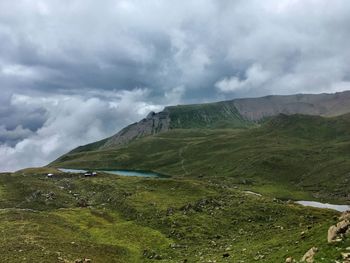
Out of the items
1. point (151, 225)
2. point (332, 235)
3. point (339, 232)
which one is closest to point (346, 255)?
point (339, 232)

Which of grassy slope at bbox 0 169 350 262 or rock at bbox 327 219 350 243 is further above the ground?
rock at bbox 327 219 350 243

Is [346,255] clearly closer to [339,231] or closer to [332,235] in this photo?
[339,231]

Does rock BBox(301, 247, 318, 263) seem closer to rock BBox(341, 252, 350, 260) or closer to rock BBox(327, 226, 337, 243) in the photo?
rock BBox(327, 226, 337, 243)

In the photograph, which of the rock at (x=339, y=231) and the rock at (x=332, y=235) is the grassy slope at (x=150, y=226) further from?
the rock at (x=339, y=231)

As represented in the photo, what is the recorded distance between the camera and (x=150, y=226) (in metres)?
78.0

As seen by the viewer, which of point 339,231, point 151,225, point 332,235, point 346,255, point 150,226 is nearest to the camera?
point 346,255

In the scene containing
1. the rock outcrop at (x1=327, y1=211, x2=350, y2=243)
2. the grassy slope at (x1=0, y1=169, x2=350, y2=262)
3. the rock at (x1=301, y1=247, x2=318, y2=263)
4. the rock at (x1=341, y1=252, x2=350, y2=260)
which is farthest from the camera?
the grassy slope at (x1=0, y1=169, x2=350, y2=262)

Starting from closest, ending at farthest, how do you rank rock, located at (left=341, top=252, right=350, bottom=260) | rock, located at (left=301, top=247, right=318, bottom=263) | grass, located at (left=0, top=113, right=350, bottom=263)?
rock, located at (left=341, top=252, right=350, bottom=260) < rock, located at (left=301, top=247, right=318, bottom=263) < grass, located at (left=0, top=113, right=350, bottom=263)

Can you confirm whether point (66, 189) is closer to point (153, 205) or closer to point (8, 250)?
point (153, 205)

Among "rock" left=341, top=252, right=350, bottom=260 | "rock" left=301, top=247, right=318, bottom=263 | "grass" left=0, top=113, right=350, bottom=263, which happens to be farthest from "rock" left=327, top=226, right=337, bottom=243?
"rock" left=341, top=252, right=350, bottom=260

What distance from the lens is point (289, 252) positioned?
4250 cm

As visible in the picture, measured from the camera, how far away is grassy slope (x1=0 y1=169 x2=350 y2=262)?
174 feet

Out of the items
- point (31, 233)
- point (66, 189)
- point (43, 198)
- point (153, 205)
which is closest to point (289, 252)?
point (31, 233)

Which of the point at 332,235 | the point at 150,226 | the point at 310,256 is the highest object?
the point at 332,235
